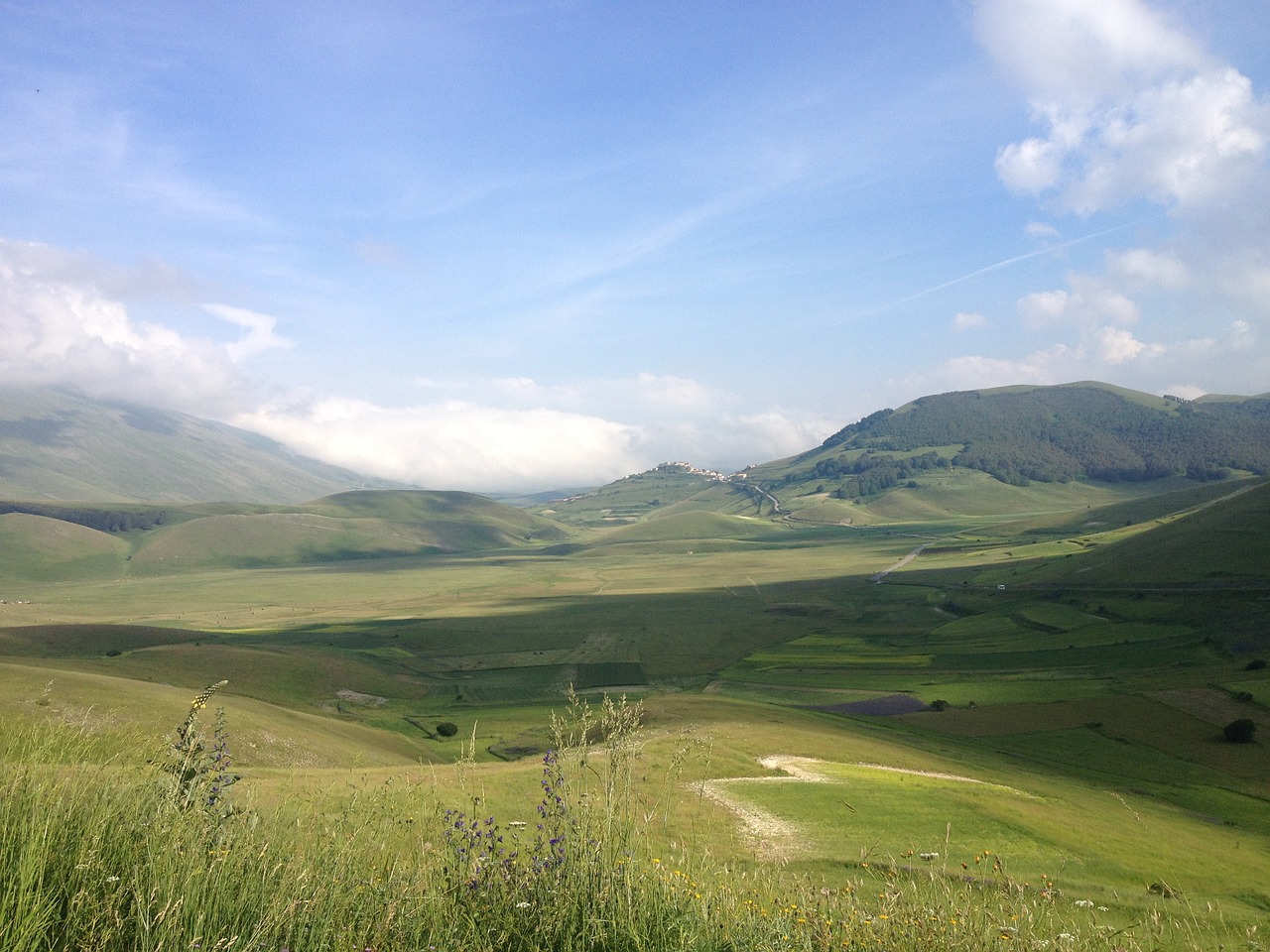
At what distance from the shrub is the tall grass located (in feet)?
188

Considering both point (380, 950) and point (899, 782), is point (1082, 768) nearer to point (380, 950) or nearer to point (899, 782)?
point (899, 782)

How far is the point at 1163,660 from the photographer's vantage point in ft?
261

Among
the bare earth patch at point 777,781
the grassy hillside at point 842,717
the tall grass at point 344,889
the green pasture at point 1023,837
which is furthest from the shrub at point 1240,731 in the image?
the tall grass at point 344,889

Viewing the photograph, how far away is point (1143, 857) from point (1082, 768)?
24711 mm

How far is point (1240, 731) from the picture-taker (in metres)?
51.8

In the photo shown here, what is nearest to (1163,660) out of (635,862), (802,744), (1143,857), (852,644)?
(852,644)

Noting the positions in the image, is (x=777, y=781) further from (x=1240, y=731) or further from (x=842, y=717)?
(x=1240, y=731)

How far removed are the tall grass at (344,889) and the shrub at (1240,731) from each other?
188 ft

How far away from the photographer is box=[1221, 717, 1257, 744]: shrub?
168 ft

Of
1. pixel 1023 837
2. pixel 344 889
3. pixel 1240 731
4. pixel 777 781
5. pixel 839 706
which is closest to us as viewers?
pixel 344 889

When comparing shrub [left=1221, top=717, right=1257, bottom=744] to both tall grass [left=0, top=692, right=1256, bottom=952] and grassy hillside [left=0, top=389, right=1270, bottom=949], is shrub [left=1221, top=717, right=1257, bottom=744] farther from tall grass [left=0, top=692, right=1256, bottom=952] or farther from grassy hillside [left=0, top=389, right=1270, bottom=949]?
tall grass [left=0, top=692, right=1256, bottom=952]

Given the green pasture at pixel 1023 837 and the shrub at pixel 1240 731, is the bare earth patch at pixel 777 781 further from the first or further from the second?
the shrub at pixel 1240 731

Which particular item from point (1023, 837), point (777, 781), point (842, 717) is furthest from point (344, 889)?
point (842, 717)

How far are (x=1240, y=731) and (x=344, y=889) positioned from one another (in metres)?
63.7
